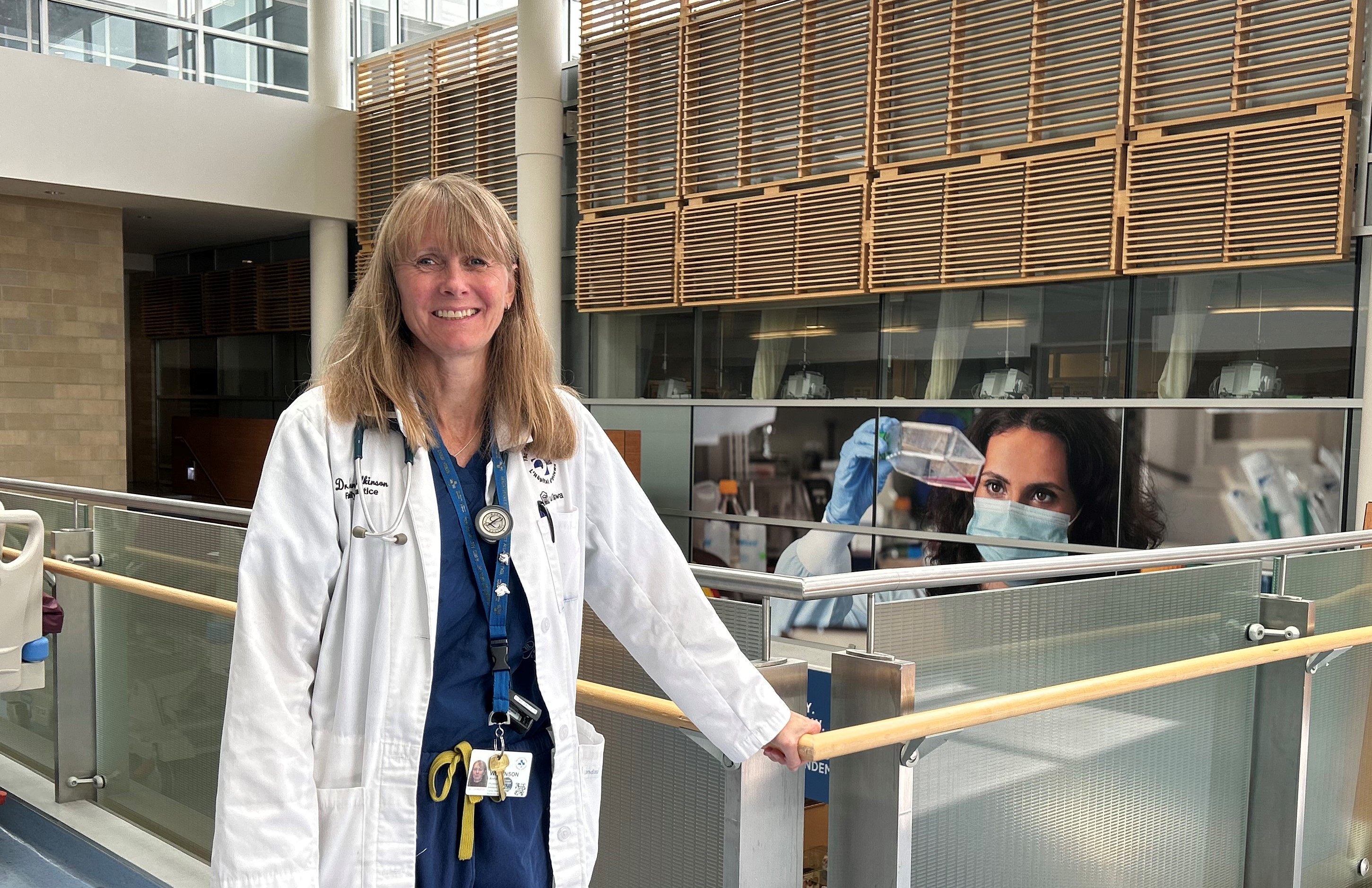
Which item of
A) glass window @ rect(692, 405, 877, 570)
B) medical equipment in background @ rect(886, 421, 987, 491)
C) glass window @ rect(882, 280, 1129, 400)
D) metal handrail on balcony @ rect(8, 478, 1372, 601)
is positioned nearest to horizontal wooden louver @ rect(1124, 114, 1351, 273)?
glass window @ rect(882, 280, 1129, 400)

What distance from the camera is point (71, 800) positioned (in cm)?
405

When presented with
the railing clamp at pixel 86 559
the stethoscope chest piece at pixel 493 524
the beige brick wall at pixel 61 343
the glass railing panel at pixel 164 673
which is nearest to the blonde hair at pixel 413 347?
the stethoscope chest piece at pixel 493 524

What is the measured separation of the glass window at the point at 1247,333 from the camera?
293 inches

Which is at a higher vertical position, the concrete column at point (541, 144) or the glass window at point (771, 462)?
the concrete column at point (541, 144)

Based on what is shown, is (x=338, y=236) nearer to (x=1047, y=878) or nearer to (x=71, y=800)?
(x=71, y=800)

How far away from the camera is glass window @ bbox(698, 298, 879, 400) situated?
9.81 metres

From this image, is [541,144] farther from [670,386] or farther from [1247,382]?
[1247,382]

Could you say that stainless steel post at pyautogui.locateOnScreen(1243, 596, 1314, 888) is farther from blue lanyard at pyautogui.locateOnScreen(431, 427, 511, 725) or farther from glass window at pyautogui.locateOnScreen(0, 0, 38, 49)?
glass window at pyautogui.locateOnScreen(0, 0, 38, 49)

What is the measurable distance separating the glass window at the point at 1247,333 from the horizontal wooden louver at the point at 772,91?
2.68 meters

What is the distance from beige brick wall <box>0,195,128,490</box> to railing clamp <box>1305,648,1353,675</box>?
1247 centimetres

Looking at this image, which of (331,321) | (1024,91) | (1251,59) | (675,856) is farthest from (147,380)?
(675,856)

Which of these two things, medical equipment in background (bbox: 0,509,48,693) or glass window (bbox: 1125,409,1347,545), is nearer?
medical equipment in background (bbox: 0,509,48,693)

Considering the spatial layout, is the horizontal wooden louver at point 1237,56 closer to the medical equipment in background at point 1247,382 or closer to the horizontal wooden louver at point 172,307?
the medical equipment in background at point 1247,382

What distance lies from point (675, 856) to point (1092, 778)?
1018 mm
